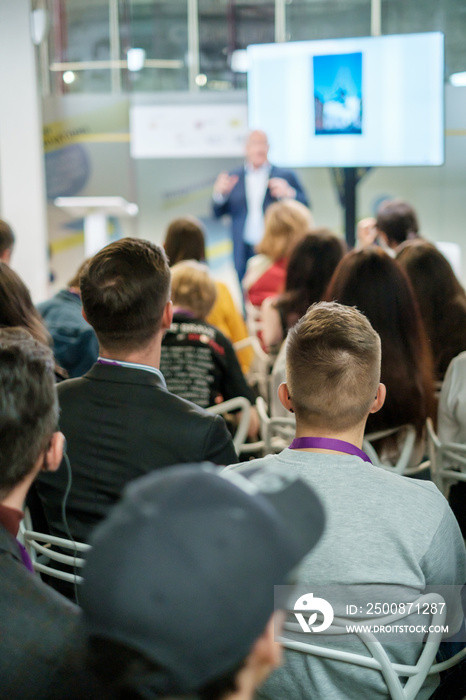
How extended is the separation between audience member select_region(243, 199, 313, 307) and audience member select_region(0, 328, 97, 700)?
111 inches

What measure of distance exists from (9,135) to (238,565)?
20.8ft

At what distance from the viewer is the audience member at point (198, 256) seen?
11.7 feet

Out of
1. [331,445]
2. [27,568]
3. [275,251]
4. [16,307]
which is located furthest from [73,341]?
[27,568]

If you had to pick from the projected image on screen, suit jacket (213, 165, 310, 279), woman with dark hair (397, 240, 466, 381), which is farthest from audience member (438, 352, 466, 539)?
suit jacket (213, 165, 310, 279)

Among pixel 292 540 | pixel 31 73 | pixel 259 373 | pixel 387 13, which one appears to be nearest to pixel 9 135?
pixel 31 73

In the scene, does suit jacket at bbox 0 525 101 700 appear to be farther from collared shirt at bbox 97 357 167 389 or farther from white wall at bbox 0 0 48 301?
white wall at bbox 0 0 48 301

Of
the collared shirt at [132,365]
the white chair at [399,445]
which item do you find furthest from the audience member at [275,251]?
the collared shirt at [132,365]

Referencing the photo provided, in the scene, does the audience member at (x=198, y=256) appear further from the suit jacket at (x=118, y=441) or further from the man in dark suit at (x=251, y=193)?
the man in dark suit at (x=251, y=193)

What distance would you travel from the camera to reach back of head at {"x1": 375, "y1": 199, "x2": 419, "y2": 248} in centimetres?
405

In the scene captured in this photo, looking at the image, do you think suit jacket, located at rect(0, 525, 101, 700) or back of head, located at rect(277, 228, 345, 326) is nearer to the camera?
suit jacket, located at rect(0, 525, 101, 700)

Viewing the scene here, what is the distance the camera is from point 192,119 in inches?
324

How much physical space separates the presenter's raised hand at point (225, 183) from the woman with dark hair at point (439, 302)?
10.8ft

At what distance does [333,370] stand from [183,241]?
2.44 meters

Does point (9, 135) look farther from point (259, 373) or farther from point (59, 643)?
point (59, 643)
